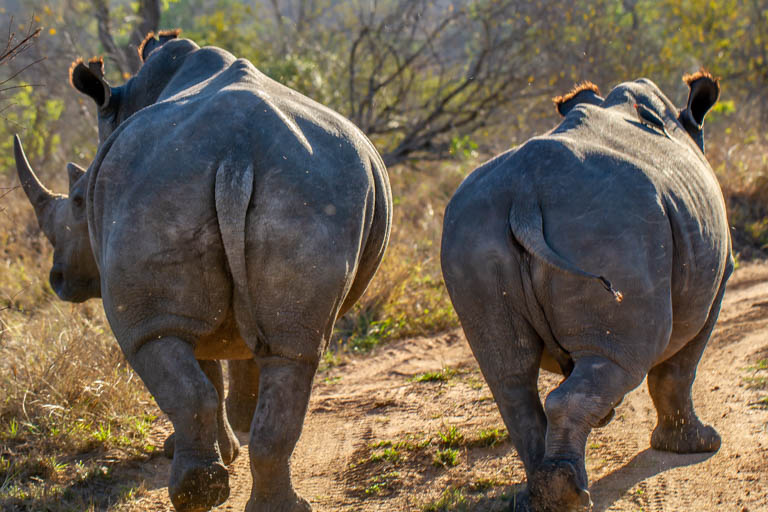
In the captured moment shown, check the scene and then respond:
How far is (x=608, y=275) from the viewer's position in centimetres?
329

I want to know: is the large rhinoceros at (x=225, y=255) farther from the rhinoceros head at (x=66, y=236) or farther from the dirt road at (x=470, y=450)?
the rhinoceros head at (x=66, y=236)

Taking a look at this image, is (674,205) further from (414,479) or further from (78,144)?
(78,144)

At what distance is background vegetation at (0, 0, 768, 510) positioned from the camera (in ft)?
16.5

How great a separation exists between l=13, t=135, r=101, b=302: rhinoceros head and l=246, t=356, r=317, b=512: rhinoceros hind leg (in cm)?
170

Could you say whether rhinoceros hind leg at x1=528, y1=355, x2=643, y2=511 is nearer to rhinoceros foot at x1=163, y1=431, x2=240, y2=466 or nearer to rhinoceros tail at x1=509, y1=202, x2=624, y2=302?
→ rhinoceros tail at x1=509, y1=202, x2=624, y2=302

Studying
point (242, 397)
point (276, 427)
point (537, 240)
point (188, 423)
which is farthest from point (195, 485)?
point (242, 397)

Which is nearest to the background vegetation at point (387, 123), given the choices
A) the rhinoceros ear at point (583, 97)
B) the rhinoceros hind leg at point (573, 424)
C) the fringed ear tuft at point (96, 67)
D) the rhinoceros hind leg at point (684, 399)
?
the fringed ear tuft at point (96, 67)

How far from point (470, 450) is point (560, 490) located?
59.4 inches

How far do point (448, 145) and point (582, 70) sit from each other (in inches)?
97.3

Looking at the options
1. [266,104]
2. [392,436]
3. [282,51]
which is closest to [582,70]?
[282,51]

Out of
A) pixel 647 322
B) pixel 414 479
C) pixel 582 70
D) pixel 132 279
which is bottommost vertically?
pixel 414 479

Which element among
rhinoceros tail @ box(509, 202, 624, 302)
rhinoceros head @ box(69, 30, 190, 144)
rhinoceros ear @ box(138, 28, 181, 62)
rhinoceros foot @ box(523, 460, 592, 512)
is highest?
rhinoceros ear @ box(138, 28, 181, 62)

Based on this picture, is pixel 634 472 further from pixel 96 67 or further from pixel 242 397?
pixel 96 67

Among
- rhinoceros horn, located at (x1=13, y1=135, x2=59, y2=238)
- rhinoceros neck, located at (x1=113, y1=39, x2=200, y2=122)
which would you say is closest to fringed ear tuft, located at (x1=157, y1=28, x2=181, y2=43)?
rhinoceros neck, located at (x1=113, y1=39, x2=200, y2=122)
